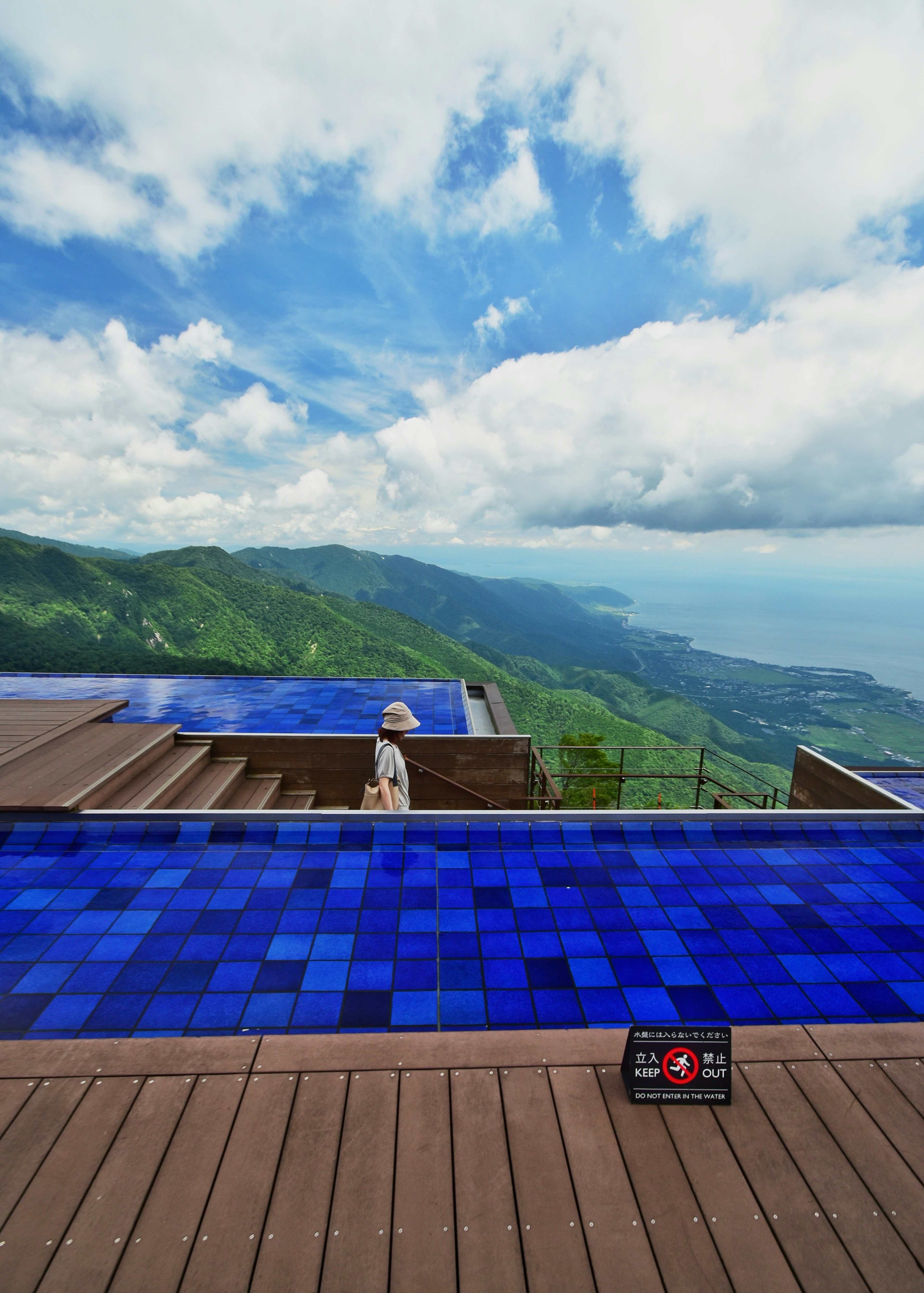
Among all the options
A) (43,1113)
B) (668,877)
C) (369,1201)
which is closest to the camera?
(369,1201)

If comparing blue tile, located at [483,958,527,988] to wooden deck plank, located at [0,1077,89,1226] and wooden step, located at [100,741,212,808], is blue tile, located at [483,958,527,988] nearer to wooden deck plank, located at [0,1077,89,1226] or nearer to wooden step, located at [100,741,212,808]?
wooden deck plank, located at [0,1077,89,1226]

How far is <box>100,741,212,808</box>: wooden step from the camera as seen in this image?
577 centimetres

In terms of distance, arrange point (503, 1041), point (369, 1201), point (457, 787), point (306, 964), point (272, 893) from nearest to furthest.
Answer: point (369, 1201)
point (503, 1041)
point (306, 964)
point (272, 893)
point (457, 787)

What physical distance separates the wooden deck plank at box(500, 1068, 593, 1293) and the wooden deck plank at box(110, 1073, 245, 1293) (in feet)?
3.81

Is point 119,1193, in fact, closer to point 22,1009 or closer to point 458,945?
point 22,1009

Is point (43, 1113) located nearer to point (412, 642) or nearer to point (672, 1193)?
point (672, 1193)

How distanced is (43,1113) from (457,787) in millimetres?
6039

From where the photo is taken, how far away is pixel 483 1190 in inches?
78.4

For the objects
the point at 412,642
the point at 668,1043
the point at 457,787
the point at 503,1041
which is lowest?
the point at 412,642

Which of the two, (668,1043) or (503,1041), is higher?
(668,1043)

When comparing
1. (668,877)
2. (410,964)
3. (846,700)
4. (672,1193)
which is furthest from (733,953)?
(846,700)

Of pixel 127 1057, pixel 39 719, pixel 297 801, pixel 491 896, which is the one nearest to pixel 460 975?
pixel 491 896

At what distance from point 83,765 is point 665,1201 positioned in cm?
611

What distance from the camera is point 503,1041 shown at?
8.43 feet
